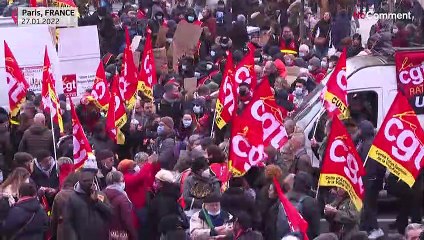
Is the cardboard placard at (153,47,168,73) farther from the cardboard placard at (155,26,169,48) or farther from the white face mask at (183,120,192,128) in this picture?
the white face mask at (183,120,192,128)

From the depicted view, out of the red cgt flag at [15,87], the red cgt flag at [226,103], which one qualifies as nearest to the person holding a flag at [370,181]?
the red cgt flag at [226,103]

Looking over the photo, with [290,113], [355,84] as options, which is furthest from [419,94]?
[290,113]

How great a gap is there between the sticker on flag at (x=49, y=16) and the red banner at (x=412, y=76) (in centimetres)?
753

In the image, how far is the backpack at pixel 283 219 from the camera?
488 inches

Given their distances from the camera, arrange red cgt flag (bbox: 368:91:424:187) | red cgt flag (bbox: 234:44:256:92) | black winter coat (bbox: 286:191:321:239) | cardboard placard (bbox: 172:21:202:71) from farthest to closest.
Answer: cardboard placard (bbox: 172:21:202:71) < red cgt flag (bbox: 234:44:256:92) < black winter coat (bbox: 286:191:321:239) < red cgt flag (bbox: 368:91:424:187)

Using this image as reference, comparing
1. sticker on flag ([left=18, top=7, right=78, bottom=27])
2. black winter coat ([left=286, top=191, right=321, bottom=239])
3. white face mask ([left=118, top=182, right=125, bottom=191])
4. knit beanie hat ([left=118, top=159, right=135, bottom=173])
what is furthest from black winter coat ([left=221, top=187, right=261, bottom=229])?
sticker on flag ([left=18, top=7, right=78, bottom=27])

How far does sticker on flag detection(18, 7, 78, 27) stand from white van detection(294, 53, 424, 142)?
21.6 ft

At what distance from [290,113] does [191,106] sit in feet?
5.79

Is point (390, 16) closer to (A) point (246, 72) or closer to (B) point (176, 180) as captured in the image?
(A) point (246, 72)

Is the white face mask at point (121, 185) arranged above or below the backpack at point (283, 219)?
above

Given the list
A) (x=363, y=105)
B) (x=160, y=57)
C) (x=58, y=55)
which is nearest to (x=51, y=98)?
(x=363, y=105)

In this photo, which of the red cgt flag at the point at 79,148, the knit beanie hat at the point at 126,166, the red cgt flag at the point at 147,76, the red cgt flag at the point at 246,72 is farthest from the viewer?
the red cgt flag at the point at 147,76

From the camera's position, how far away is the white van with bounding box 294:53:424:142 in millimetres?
16250

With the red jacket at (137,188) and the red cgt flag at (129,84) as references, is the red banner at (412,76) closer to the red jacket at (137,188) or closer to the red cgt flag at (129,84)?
the red jacket at (137,188)
